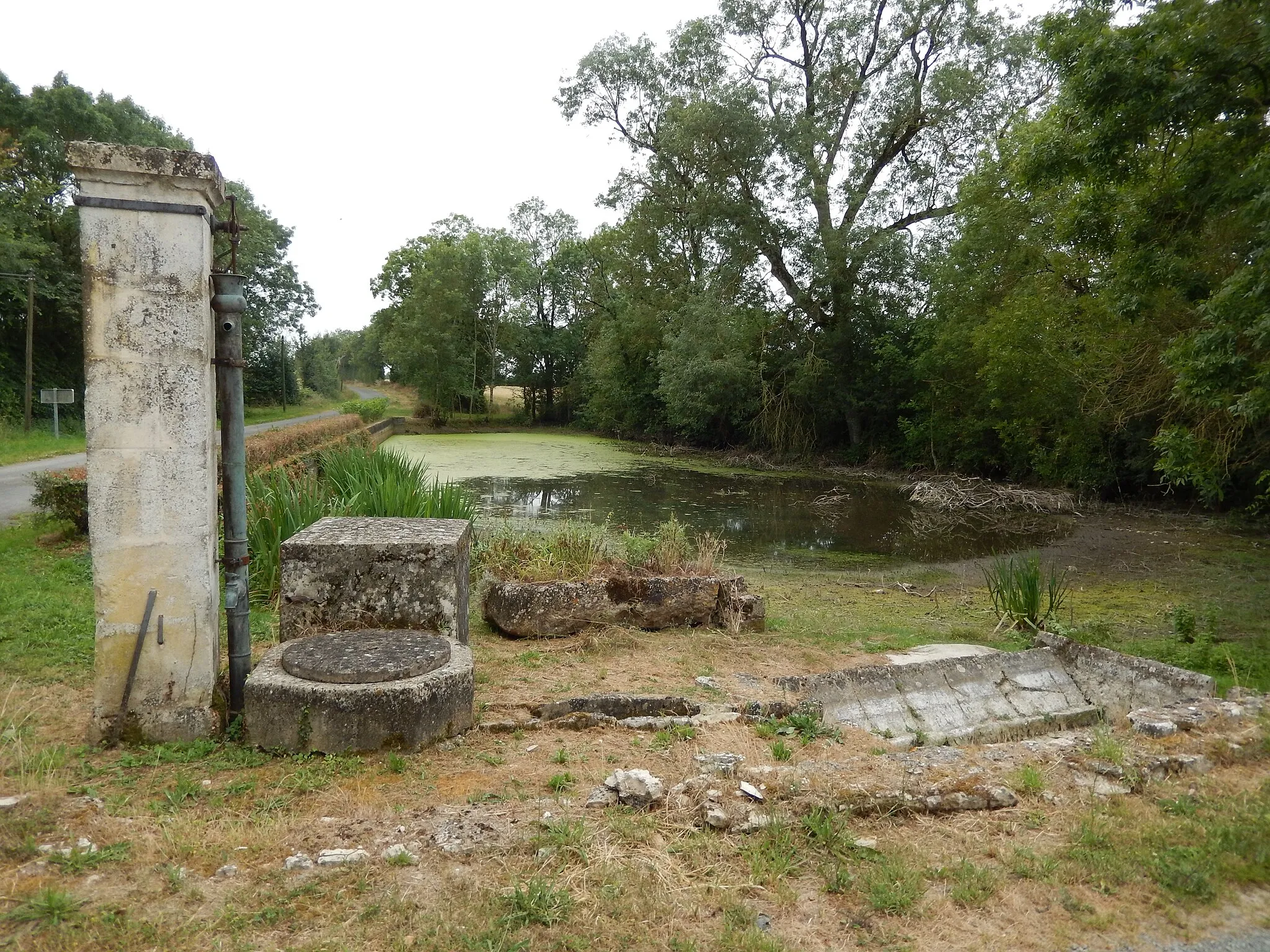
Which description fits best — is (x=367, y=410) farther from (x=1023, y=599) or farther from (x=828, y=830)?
(x=828, y=830)

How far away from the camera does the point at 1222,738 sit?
3.36 m

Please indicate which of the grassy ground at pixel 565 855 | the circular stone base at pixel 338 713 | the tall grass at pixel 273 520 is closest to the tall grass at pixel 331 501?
the tall grass at pixel 273 520

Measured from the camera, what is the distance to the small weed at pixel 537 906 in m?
2.07

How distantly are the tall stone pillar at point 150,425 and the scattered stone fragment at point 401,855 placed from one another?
52.0 inches

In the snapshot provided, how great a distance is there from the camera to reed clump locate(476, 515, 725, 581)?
620 cm

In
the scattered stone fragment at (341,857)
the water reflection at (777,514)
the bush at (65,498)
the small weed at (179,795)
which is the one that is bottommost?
the water reflection at (777,514)

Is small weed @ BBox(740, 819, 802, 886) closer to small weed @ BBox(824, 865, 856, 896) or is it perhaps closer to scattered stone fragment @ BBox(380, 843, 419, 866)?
small weed @ BBox(824, 865, 856, 896)

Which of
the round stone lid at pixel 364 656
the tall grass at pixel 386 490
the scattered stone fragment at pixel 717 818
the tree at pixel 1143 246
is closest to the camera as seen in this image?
the scattered stone fragment at pixel 717 818

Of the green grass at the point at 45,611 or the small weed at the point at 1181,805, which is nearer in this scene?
the small weed at the point at 1181,805

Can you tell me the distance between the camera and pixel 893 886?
2.27 metres

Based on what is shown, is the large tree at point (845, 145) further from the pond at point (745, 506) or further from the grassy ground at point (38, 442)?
the grassy ground at point (38, 442)

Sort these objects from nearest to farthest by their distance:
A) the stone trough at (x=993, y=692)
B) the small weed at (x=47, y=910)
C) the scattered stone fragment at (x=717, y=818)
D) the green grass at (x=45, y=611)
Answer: the small weed at (x=47, y=910) → the scattered stone fragment at (x=717, y=818) → the green grass at (x=45, y=611) → the stone trough at (x=993, y=692)

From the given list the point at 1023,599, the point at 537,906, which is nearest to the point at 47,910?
the point at 537,906

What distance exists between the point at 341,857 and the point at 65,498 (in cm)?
740
